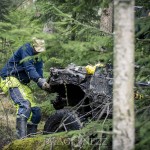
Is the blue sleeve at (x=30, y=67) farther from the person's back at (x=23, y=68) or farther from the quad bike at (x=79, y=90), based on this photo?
the quad bike at (x=79, y=90)

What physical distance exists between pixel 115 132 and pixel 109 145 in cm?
129

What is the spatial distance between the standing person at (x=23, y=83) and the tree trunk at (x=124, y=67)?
4.22 meters

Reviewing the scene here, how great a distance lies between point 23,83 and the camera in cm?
808

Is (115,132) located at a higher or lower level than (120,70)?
lower

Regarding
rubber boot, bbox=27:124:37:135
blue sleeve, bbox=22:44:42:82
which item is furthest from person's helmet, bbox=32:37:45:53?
rubber boot, bbox=27:124:37:135

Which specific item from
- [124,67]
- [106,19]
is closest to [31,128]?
[106,19]

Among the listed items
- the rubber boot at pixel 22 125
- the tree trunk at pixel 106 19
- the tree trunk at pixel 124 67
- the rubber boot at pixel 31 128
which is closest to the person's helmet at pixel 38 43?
the rubber boot at pixel 22 125

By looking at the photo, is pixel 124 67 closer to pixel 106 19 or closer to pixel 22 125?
pixel 22 125

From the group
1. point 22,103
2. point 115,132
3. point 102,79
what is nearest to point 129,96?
point 115,132

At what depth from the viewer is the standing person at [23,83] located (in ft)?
24.9

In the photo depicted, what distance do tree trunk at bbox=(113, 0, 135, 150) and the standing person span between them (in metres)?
4.22

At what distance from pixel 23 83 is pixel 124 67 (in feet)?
16.9

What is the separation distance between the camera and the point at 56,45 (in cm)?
436

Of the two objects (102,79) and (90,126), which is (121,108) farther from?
(102,79)
